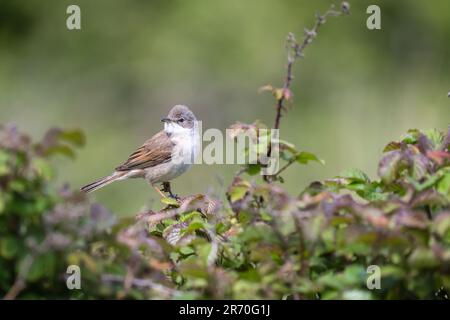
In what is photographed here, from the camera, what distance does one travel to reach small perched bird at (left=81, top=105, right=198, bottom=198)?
22.2 feet

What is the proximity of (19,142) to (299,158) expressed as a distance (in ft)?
3.78

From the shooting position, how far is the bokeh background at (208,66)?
36.5 feet

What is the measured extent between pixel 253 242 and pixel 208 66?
31.6ft

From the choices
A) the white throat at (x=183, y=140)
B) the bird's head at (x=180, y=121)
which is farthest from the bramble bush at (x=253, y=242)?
the bird's head at (x=180, y=121)

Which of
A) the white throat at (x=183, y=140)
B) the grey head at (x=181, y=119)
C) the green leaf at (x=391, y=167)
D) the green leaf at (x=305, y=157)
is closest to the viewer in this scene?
the green leaf at (x=391, y=167)

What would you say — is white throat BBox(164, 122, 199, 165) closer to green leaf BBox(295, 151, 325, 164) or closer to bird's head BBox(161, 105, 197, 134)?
bird's head BBox(161, 105, 197, 134)

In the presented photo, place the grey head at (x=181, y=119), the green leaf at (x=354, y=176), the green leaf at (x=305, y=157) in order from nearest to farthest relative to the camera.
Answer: the green leaf at (x=305, y=157), the green leaf at (x=354, y=176), the grey head at (x=181, y=119)

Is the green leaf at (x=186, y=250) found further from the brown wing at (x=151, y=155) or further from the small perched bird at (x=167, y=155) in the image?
the brown wing at (x=151, y=155)

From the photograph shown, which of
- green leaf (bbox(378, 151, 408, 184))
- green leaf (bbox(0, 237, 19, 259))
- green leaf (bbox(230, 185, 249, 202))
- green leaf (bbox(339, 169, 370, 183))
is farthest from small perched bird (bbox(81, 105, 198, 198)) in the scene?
green leaf (bbox(0, 237, 19, 259))

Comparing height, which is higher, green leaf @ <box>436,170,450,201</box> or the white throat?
the white throat

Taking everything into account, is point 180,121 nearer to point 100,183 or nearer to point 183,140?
point 183,140

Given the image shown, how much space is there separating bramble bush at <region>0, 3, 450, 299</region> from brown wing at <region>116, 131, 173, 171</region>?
12.4 ft

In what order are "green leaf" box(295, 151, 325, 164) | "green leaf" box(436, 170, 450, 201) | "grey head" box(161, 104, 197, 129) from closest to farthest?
"green leaf" box(436, 170, 450, 201), "green leaf" box(295, 151, 325, 164), "grey head" box(161, 104, 197, 129)

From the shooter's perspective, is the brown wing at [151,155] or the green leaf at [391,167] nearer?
the green leaf at [391,167]
